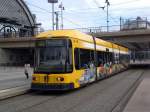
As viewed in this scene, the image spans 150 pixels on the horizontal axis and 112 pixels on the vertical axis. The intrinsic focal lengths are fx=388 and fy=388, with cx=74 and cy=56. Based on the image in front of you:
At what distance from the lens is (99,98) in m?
17.1

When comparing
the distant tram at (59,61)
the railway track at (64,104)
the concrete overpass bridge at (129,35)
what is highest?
the concrete overpass bridge at (129,35)

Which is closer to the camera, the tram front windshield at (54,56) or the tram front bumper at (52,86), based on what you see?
the tram front bumper at (52,86)

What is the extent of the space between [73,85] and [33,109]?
5.79m

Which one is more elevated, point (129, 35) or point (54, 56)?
point (129, 35)

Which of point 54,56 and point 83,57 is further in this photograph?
point 83,57

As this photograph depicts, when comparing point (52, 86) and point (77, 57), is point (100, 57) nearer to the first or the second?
point (77, 57)

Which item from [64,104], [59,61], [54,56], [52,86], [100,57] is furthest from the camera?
[100,57]

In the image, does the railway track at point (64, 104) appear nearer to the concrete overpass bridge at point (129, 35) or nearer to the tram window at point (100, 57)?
the tram window at point (100, 57)

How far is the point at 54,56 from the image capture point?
62.4 ft

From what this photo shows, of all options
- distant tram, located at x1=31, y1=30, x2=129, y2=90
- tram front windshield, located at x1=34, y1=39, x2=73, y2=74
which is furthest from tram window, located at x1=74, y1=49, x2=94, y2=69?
tram front windshield, located at x1=34, y1=39, x2=73, y2=74

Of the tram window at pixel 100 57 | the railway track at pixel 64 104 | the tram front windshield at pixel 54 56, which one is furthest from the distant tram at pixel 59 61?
the tram window at pixel 100 57

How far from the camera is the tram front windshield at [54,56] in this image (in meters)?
18.8

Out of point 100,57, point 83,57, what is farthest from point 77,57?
point 100,57

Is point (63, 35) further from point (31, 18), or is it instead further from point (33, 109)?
point (31, 18)
